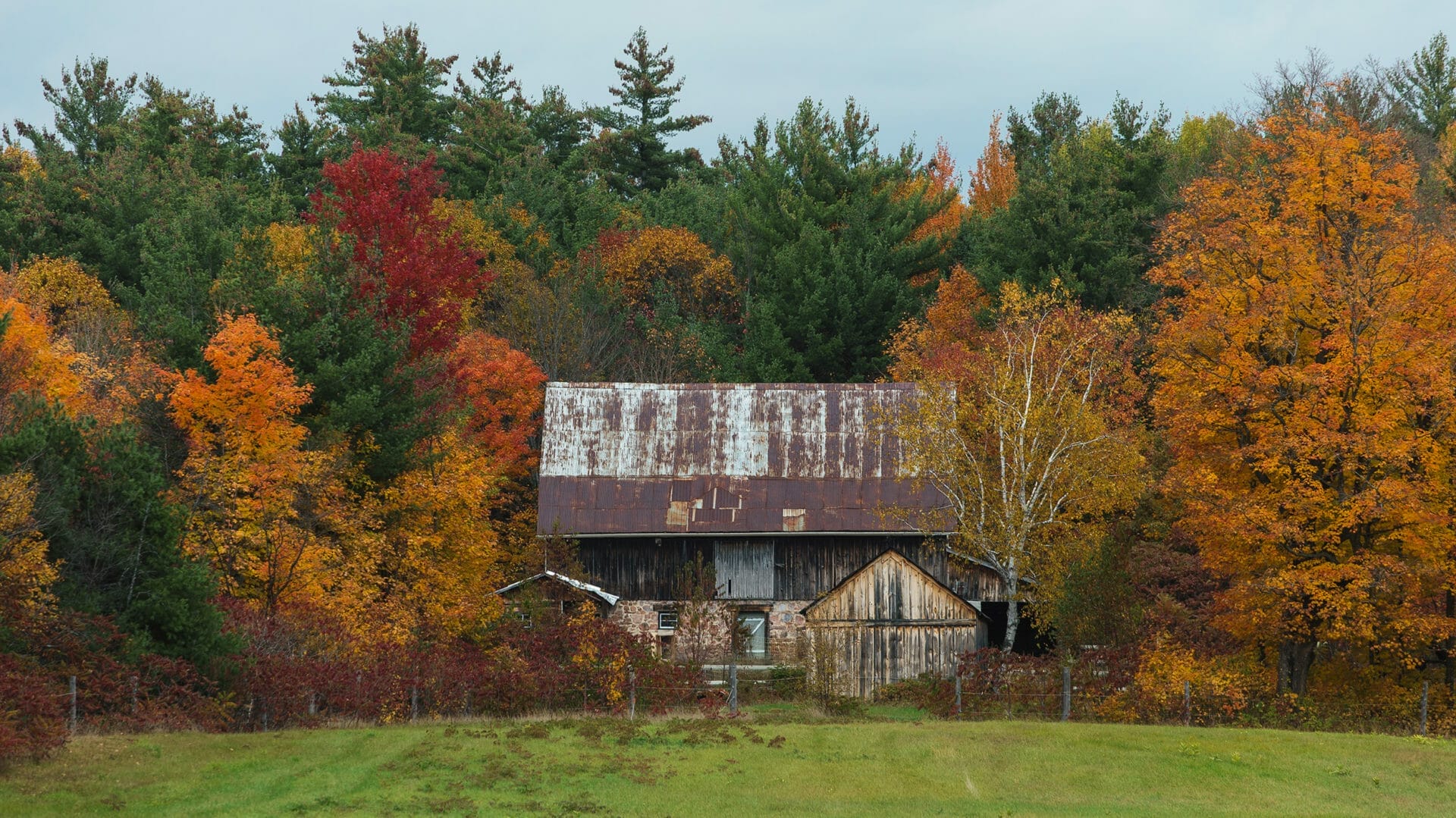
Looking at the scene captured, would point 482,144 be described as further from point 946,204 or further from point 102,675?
point 102,675

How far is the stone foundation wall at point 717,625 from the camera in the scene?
37312mm

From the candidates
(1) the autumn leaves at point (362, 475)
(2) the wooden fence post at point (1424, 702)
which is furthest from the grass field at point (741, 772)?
(1) the autumn leaves at point (362, 475)

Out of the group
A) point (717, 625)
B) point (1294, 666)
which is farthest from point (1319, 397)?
point (717, 625)

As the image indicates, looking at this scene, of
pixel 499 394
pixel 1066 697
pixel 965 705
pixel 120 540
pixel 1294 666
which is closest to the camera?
pixel 120 540

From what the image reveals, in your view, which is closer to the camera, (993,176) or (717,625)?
(717,625)

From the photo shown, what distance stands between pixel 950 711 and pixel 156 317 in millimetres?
23405

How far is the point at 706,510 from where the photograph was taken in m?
39.6

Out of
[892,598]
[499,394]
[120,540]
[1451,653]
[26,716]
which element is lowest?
[26,716]

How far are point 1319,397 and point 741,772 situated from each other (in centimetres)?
1374

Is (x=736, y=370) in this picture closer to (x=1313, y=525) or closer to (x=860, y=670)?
Result: (x=860, y=670)

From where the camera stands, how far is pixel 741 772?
22.5 metres

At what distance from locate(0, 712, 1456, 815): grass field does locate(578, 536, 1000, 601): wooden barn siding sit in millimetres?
13513

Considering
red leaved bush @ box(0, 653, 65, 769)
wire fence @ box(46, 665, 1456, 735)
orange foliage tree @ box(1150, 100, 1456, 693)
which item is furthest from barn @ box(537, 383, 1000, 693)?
red leaved bush @ box(0, 653, 65, 769)

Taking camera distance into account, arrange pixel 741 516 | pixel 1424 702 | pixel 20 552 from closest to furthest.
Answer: pixel 20 552
pixel 1424 702
pixel 741 516
